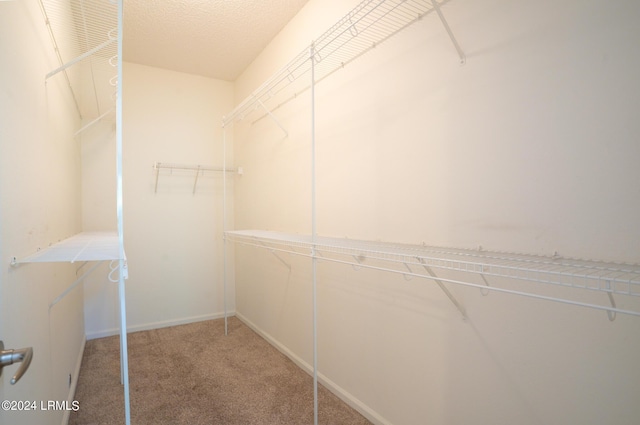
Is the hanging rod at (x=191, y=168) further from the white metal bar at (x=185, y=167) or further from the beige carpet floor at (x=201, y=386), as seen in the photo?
the beige carpet floor at (x=201, y=386)

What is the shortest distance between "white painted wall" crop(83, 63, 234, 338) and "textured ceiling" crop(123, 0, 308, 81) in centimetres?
33

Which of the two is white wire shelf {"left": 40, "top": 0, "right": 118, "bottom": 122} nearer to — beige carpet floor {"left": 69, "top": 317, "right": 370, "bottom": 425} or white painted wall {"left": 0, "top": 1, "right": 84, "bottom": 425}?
white painted wall {"left": 0, "top": 1, "right": 84, "bottom": 425}

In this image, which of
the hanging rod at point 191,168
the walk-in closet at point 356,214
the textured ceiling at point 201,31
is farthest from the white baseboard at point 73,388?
the textured ceiling at point 201,31

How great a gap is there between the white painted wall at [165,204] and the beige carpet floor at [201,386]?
0.45 m

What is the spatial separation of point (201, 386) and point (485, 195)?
2.20 meters

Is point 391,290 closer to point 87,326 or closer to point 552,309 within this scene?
point 552,309

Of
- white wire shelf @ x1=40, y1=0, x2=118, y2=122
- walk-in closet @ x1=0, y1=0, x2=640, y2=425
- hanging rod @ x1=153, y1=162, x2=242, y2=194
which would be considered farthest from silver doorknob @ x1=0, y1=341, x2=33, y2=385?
hanging rod @ x1=153, y1=162, x2=242, y2=194

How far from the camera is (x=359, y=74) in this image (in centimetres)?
196

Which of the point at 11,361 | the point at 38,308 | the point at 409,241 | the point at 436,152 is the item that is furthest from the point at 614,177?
the point at 38,308

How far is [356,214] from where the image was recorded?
6.53ft

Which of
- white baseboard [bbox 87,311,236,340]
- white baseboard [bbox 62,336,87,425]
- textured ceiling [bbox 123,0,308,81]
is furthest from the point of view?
white baseboard [bbox 87,311,236,340]

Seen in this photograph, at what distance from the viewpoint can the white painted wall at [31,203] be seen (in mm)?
962

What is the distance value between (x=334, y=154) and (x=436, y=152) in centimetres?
79

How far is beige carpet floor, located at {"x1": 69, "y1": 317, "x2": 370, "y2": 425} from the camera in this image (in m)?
1.95
